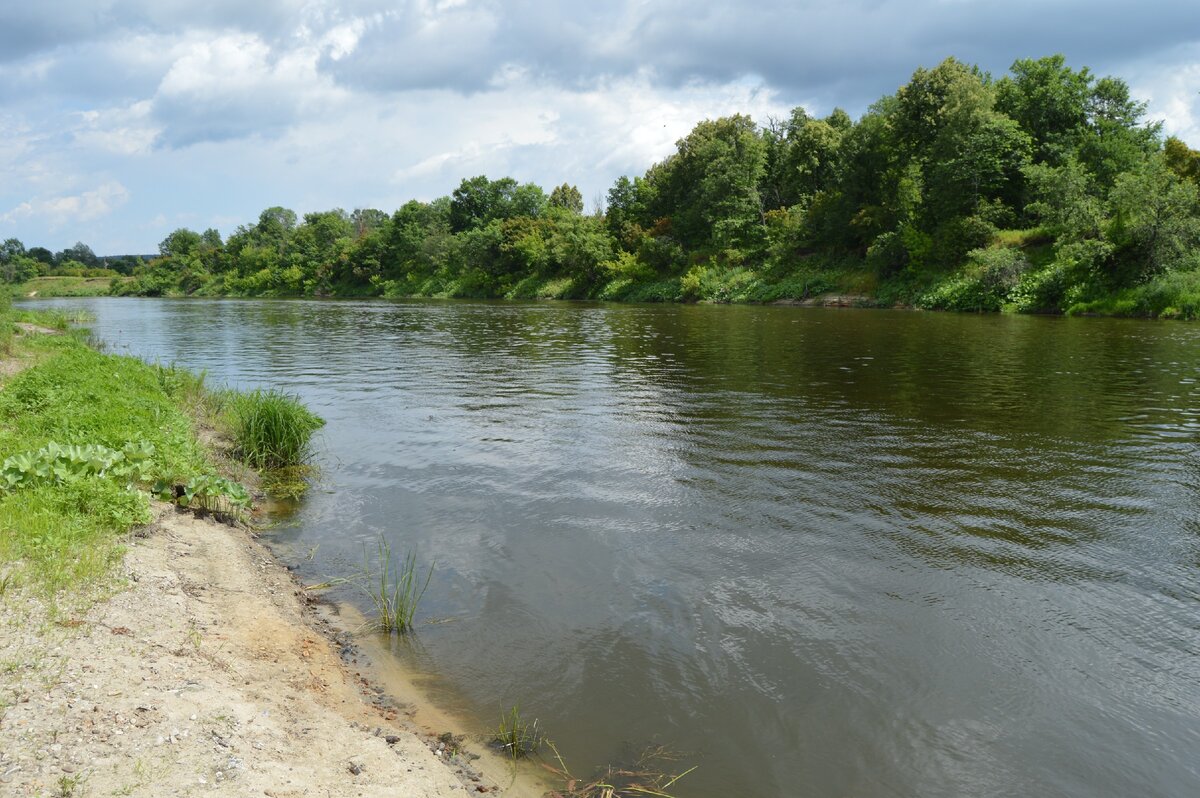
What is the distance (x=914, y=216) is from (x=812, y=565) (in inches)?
2096

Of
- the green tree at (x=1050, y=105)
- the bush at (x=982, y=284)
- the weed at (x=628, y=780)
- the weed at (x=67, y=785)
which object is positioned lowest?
the weed at (x=628, y=780)

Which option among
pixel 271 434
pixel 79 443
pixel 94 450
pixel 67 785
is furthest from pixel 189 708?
pixel 271 434

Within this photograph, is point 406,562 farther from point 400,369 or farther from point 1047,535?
point 400,369

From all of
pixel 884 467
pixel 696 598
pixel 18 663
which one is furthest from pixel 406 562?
pixel 884 467

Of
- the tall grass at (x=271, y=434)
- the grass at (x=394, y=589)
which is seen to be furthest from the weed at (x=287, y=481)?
the grass at (x=394, y=589)

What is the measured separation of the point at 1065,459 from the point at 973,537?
479cm

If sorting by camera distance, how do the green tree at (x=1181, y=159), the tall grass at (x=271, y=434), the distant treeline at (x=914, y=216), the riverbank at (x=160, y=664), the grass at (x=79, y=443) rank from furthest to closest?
the green tree at (x=1181, y=159), the distant treeline at (x=914, y=216), the tall grass at (x=271, y=434), the grass at (x=79, y=443), the riverbank at (x=160, y=664)

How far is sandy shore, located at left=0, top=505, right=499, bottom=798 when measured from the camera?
14.3 feet

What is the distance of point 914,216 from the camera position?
55.4 m

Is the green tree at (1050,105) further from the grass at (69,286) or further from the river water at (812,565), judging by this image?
the grass at (69,286)

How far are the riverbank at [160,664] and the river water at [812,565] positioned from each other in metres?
1.07

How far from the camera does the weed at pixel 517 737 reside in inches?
225

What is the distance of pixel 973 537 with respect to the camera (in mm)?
9680

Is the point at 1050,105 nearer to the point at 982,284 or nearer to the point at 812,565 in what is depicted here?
the point at 982,284
